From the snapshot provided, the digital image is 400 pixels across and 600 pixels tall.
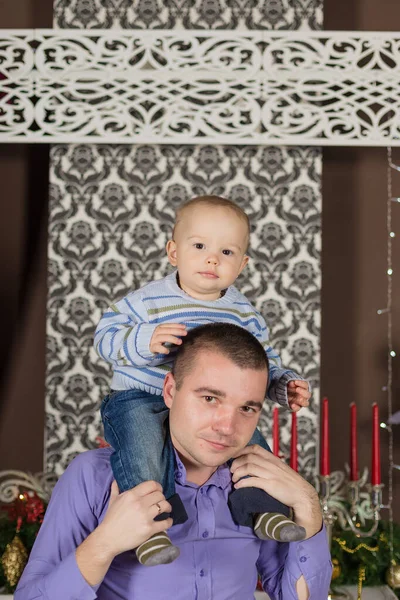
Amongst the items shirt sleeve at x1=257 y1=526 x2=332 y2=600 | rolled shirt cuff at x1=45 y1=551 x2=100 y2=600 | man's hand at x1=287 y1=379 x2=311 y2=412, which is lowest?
shirt sleeve at x1=257 y1=526 x2=332 y2=600

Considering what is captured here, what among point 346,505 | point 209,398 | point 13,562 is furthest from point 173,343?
point 346,505

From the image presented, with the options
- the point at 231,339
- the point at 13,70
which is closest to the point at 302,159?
the point at 13,70

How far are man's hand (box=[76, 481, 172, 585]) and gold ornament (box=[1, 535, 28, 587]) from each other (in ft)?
4.97

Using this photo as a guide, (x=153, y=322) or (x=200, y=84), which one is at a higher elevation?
(x=200, y=84)

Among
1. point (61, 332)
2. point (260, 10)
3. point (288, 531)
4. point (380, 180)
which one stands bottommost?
point (288, 531)

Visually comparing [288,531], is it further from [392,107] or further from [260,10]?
[260,10]

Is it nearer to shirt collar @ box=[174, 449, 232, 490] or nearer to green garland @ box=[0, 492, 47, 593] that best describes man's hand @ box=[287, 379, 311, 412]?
shirt collar @ box=[174, 449, 232, 490]

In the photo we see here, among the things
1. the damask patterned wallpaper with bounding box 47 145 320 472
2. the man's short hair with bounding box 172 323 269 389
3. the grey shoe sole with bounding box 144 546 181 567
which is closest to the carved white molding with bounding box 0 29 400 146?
the damask patterned wallpaper with bounding box 47 145 320 472

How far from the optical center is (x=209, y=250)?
210 centimetres

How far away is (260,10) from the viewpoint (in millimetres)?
4184

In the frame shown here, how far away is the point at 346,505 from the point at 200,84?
6.55ft

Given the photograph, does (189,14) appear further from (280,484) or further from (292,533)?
(292,533)

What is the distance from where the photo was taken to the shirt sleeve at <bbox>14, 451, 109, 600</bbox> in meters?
1.68

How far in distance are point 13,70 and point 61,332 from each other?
4.13 feet
